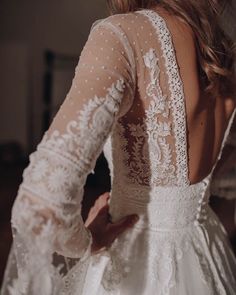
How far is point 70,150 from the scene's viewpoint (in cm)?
52

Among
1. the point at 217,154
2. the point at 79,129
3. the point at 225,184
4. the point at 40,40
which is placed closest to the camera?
the point at 79,129

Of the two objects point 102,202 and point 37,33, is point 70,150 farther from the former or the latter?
point 37,33

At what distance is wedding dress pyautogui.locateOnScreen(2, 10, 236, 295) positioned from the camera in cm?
53

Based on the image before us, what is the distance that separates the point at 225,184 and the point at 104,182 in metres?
2.36

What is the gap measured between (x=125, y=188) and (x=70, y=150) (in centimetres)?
21

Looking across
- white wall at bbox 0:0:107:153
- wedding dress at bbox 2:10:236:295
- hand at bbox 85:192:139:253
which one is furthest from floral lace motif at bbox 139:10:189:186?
white wall at bbox 0:0:107:153

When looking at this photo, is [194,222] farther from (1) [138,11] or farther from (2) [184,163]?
(1) [138,11]

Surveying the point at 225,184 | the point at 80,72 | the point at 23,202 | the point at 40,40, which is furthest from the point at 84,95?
the point at 40,40

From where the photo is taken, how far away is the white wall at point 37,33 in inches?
147

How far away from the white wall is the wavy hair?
3108mm

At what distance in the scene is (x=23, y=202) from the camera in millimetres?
525

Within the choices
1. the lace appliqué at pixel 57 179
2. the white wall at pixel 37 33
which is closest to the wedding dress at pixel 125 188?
the lace appliqué at pixel 57 179

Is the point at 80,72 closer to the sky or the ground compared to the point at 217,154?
closer to the sky

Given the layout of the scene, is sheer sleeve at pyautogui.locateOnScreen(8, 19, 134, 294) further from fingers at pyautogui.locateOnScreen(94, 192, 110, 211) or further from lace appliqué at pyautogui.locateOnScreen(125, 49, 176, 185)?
fingers at pyautogui.locateOnScreen(94, 192, 110, 211)
